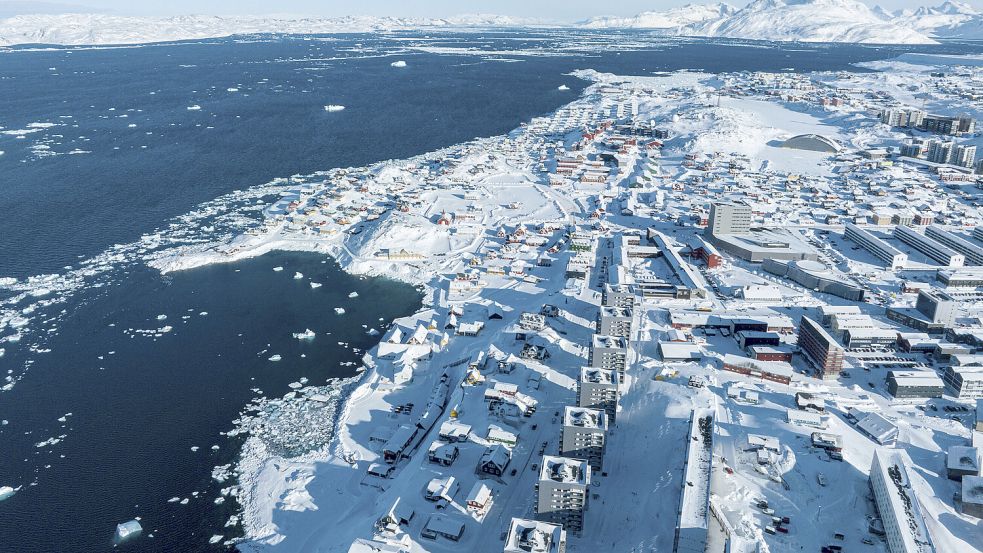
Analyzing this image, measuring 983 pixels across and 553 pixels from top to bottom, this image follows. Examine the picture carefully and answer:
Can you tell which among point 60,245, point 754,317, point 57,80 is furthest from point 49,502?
point 57,80

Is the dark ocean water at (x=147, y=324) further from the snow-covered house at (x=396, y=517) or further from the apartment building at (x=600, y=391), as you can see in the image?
the apartment building at (x=600, y=391)

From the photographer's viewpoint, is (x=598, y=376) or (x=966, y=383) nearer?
(x=598, y=376)

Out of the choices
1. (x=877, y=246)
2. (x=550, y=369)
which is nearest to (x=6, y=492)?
(x=550, y=369)

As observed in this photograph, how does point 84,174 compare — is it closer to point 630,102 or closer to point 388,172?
point 388,172

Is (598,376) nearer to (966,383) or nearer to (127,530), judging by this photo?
(966,383)

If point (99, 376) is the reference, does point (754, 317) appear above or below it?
above

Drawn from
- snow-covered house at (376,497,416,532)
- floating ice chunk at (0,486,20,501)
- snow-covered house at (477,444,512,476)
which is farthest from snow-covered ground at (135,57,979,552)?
floating ice chunk at (0,486,20,501)
